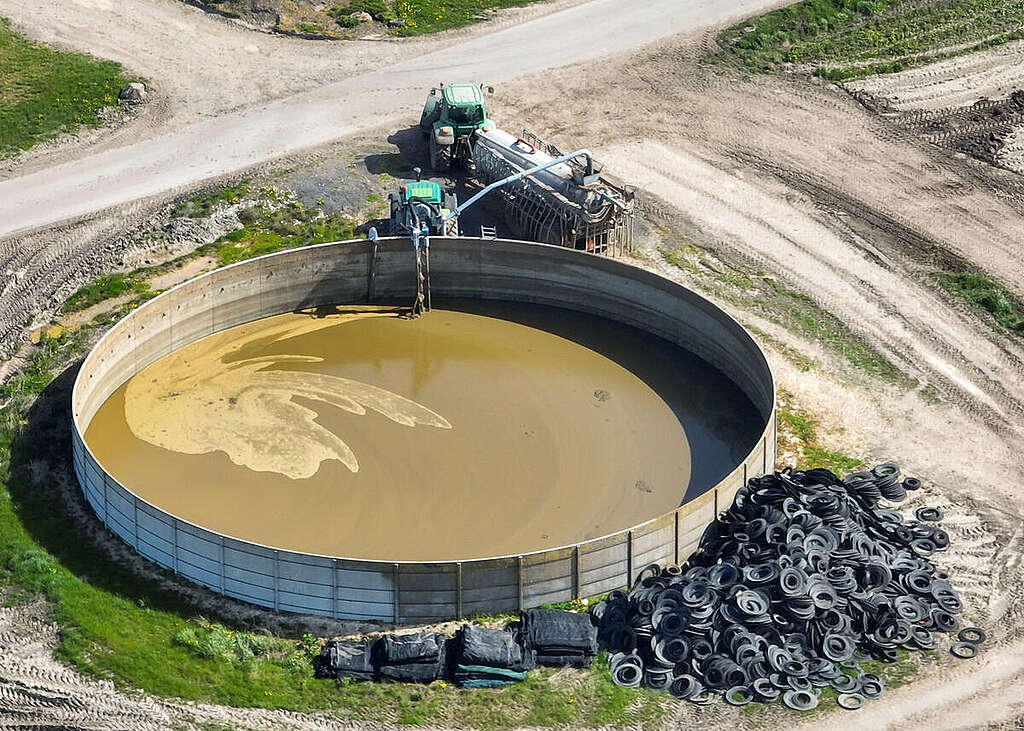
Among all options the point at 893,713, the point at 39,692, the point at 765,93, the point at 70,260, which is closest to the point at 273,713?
the point at 39,692

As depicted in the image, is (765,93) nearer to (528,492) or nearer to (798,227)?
(798,227)

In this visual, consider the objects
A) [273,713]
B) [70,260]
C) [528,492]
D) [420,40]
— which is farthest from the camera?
[420,40]

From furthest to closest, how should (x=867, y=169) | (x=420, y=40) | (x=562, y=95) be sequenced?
(x=420, y=40) → (x=562, y=95) → (x=867, y=169)

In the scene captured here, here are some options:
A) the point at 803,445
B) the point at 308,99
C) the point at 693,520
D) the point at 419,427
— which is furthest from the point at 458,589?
the point at 308,99

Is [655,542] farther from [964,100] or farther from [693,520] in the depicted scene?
[964,100]

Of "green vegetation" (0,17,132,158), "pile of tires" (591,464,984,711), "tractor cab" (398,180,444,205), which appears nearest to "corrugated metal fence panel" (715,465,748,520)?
"pile of tires" (591,464,984,711)

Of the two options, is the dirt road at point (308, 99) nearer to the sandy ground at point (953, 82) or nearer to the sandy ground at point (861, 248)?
the sandy ground at point (861, 248)
